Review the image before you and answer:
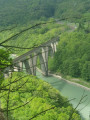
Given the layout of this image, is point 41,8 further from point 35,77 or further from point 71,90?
point 35,77

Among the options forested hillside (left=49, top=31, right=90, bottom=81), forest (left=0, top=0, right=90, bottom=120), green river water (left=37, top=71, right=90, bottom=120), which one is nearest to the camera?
→ forest (left=0, top=0, right=90, bottom=120)

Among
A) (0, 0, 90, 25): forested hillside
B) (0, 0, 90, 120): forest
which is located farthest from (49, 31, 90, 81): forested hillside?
(0, 0, 90, 25): forested hillside

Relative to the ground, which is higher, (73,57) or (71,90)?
(73,57)

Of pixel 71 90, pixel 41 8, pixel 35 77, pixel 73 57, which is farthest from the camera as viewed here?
pixel 41 8

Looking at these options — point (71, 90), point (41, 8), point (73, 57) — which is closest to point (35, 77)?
point (71, 90)

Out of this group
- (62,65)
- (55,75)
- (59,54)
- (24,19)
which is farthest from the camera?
(24,19)

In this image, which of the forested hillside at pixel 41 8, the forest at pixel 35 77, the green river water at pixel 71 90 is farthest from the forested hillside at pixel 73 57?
the forested hillside at pixel 41 8

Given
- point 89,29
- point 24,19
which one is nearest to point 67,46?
point 89,29

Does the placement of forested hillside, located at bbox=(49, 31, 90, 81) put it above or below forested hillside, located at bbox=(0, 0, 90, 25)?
below

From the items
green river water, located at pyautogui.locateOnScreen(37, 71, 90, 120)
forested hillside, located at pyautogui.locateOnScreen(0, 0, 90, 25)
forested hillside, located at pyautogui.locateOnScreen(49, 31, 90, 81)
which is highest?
forested hillside, located at pyautogui.locateOnScreen(0, 0, 90, 25)

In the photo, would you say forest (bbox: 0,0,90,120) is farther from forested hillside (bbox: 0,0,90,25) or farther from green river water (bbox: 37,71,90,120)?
green river water (bbox: 37,71,90,120)

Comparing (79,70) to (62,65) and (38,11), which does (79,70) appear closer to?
(62,65)
